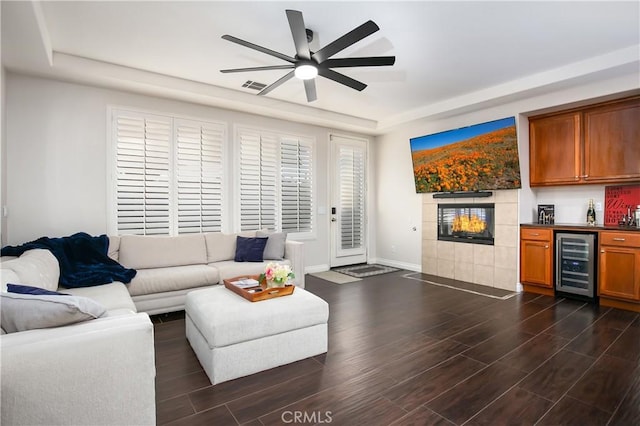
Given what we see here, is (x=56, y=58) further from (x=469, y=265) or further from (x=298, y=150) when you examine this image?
(x=469, y=265)

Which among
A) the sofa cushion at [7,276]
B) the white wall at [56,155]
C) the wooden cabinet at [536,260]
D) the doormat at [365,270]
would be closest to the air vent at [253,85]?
the white wall at [56,155]

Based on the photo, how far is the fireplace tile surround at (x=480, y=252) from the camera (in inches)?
185

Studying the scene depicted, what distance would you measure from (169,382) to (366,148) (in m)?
5.47

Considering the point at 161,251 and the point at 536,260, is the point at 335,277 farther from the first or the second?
the point at 536,260

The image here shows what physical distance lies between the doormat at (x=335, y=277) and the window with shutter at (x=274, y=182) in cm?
83

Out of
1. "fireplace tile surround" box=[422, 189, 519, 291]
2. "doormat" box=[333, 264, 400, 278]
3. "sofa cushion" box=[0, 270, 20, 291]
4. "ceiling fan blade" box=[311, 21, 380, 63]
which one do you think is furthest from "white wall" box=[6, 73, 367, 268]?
"fireplace tile surround" box=[422, 189, 519, 291]

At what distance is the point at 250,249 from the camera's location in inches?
173

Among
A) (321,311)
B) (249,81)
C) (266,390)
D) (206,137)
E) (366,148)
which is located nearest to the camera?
(266,390)

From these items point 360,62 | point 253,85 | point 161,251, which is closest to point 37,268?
point 161,251

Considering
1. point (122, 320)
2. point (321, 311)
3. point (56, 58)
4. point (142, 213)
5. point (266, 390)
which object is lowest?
point (266, 390)

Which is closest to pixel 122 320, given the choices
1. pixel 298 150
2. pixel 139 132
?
pixel 139 132

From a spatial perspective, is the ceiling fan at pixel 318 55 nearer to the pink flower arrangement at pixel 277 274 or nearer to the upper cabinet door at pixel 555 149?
the pink flower arrangement at pixel 277 274

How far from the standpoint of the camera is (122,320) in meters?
1.53

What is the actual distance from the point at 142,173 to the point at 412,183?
14.7ft
